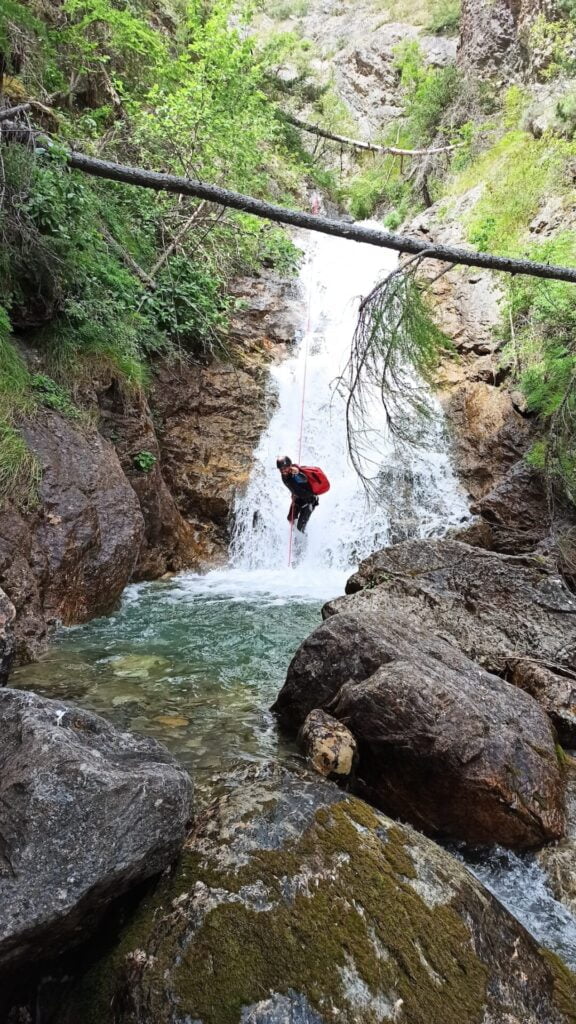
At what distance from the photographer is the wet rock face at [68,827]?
184 centimetres

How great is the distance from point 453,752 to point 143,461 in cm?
673

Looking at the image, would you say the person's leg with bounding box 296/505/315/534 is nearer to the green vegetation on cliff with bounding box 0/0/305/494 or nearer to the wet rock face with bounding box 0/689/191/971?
the green vegetation on cliff with bounding box 0/0/305/494

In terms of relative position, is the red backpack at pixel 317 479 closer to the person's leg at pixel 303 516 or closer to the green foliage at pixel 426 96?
the person's leg at pixel 303 516

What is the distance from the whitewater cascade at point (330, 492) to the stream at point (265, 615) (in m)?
0.03

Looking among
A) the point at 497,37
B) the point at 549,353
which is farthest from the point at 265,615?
the point at 497,37

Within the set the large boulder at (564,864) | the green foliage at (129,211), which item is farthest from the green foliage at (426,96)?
the large boulder at (564,864)

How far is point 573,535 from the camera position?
7.96 m

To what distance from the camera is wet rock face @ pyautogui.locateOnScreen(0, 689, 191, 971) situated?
1838mm

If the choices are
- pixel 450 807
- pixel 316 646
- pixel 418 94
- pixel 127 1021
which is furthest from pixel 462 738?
pixel 418 94

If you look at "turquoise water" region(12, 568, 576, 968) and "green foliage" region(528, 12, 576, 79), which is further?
"green foliage" region(528, 12, 576, 79)

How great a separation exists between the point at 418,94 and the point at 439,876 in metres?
27.3

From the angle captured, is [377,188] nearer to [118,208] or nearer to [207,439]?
[118,208]

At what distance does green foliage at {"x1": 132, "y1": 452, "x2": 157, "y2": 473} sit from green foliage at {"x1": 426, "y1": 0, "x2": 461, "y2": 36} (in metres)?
28.2

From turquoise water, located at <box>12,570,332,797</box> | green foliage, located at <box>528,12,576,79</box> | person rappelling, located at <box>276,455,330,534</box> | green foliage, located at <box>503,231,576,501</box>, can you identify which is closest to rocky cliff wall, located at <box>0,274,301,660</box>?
turquoise water, located at <box>12,570,332,797</box>
